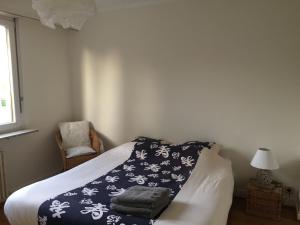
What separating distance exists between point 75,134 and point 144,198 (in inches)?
83.4

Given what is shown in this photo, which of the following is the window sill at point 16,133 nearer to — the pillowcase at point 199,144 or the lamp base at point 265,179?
the pillowcase at point 199,144

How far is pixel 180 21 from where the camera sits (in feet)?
10.4

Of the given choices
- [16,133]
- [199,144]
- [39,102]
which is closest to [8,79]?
[39,102]

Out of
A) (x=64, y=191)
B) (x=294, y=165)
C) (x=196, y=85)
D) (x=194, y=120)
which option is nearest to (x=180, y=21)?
(x=196, y=85)

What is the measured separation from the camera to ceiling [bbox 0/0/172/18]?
114 inches

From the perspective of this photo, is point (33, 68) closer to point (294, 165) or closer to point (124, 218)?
point (124, 218)

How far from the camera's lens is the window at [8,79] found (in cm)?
299

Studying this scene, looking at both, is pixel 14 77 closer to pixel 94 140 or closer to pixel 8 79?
pixel 8 79

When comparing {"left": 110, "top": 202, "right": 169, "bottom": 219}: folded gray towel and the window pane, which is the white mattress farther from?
the window pane

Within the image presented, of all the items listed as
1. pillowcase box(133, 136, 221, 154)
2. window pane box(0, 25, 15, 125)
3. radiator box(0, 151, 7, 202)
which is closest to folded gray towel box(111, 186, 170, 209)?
pillowcase box(133, 136, 221, 154)

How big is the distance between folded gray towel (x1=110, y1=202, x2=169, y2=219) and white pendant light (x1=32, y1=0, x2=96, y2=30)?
1338mm

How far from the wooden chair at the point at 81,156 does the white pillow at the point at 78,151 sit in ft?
0.13

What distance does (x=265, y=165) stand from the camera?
262 centimetres

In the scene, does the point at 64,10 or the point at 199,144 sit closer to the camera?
the point at 64,10
